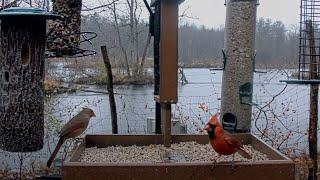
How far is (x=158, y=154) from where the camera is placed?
11.0 feet

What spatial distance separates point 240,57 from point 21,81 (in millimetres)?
2008

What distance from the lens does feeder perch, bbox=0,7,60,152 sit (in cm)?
409

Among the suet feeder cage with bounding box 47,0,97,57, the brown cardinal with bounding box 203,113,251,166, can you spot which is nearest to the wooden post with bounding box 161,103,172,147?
the brown cardinal with bounding box 203,113,251,166

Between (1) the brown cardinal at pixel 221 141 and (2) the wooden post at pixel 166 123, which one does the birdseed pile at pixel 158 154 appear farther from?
Result: (1) the brown cardinal at pixel 221 141

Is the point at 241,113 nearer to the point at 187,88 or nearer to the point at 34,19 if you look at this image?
the point at 34,19

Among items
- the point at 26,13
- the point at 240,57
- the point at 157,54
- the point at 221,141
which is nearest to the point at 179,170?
the point at 221,141

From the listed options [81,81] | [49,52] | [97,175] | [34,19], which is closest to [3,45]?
[34,19]

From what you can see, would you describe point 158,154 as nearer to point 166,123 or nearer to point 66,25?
point 166,123

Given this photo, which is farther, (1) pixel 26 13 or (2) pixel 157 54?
(2) pixel 157 54

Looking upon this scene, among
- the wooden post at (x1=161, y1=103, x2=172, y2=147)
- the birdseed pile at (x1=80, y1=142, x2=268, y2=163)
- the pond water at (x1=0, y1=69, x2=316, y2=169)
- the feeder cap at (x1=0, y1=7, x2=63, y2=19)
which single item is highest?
the feeder cap at (x1=0, y1=7, x2=63, y2=19)

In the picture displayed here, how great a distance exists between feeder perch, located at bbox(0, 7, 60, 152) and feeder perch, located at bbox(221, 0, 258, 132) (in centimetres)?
174

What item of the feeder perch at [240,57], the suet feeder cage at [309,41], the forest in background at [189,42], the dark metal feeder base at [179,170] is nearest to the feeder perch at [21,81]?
the dark metal feeder base at [179,170]

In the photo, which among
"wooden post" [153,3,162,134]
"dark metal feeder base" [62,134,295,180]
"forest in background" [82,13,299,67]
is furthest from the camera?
"forest in background" [82,13,299,67]

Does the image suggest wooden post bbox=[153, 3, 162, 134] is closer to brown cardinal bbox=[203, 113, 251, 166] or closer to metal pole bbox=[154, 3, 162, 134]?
metal pole bbox=[154, 3, 162, 134]
